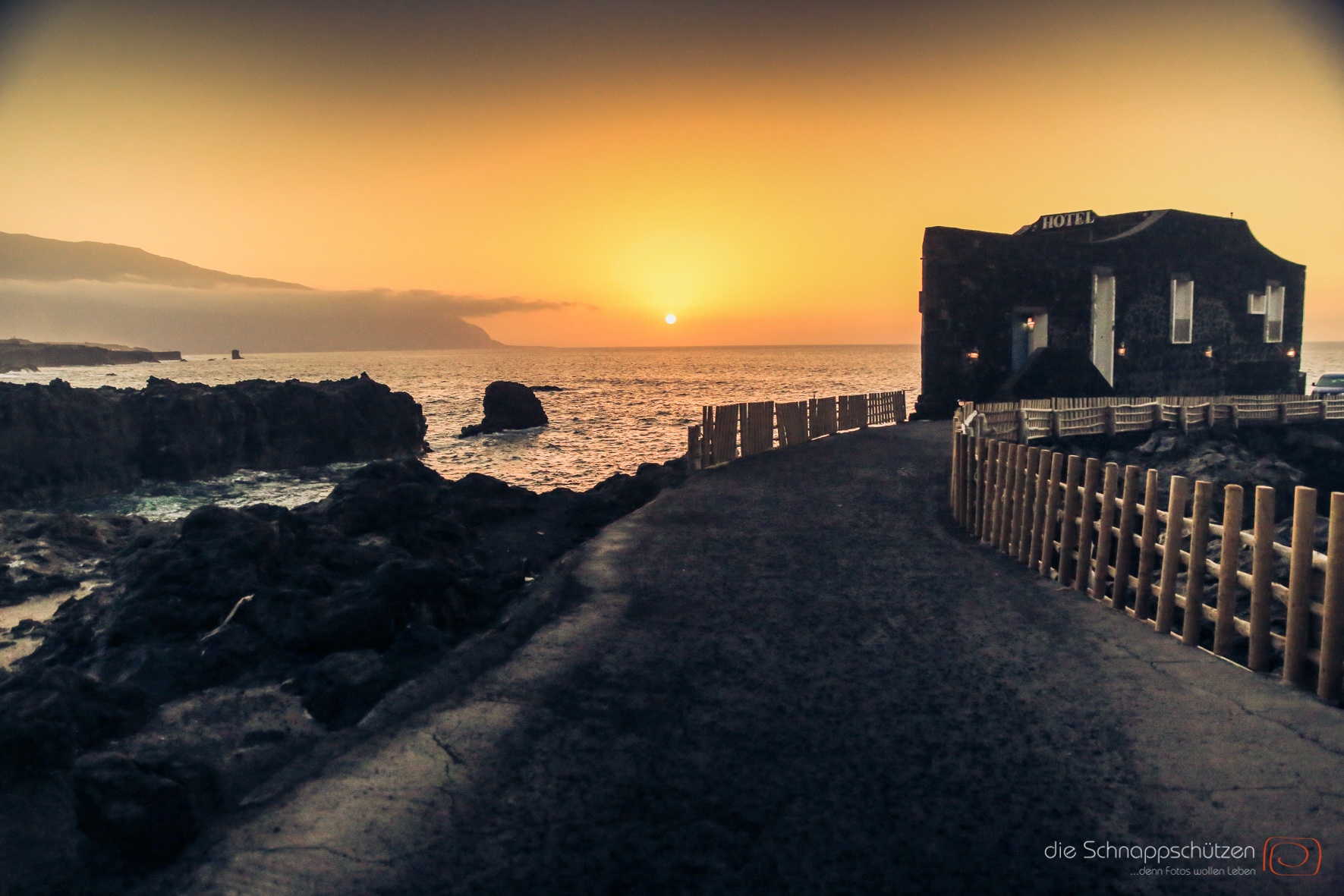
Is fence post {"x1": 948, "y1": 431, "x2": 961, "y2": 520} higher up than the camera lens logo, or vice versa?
fence post {"x1": 948, "y1": 431, "x2": 961, "y2": 520}

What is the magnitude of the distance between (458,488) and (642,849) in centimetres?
1232

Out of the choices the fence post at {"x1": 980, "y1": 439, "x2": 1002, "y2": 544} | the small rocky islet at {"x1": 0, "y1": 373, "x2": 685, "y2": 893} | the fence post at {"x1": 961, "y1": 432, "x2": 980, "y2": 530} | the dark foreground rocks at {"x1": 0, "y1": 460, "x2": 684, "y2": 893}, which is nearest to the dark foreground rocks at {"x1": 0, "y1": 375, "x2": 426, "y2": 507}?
the small rocky islet at {"x1": 0, "y1": 373, "x2": 685, "y2": 893}

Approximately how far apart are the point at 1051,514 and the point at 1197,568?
202 cm

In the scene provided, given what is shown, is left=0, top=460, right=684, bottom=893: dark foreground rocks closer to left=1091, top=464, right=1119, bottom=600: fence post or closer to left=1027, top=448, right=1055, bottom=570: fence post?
left=1027, top=448, right=1055, bottom=570: fence post

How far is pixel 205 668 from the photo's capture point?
6309 mm

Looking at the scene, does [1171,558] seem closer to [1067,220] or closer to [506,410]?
[1067,220]

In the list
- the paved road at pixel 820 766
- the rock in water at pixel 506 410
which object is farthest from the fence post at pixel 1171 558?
the rock in water at pixel 506 410

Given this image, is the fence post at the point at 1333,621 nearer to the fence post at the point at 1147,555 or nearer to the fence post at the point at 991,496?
the fence post at the point at 1147,555

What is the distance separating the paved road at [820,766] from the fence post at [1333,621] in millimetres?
172

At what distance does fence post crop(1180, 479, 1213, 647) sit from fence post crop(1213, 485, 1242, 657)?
168 mm

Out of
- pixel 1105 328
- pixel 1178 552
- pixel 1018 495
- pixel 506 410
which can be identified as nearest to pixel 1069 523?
pixel 1018 495

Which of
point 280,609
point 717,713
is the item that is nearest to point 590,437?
point 280,609

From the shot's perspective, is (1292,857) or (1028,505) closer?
(1292,857)

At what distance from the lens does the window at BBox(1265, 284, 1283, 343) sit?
32125 millimetres
